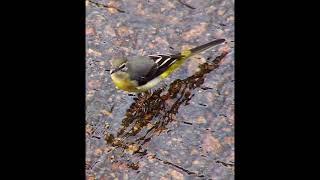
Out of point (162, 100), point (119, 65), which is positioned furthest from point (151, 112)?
point (119, 65)

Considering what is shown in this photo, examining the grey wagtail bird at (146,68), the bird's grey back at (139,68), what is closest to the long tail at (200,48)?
the grey wagtail bird at (146,68)

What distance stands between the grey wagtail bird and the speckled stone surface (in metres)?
0.02

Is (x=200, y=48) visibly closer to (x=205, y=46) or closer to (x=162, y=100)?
(x=205, y=46)

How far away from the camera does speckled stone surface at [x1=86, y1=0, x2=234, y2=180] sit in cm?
229

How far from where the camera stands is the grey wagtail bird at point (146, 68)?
2320 mm

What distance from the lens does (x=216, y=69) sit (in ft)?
7.55

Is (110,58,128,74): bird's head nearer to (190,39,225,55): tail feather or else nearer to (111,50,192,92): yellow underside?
(111,50,192,92): yellow underside

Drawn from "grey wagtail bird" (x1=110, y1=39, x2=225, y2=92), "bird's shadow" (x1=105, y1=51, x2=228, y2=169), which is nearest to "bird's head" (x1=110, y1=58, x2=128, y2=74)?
"grey wagtail bird" (x1=110, y1=39, x2=225, y2=92)

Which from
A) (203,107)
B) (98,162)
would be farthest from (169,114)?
(98,162)

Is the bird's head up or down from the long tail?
down

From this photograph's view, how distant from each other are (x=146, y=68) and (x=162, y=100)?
0.37 feet

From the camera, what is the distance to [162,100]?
7.70 ft

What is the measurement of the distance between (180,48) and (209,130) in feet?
0.88
